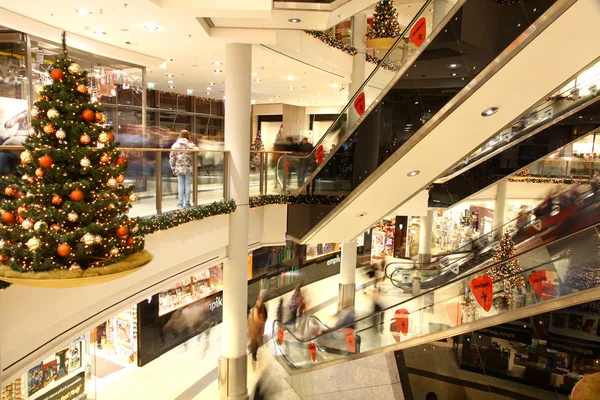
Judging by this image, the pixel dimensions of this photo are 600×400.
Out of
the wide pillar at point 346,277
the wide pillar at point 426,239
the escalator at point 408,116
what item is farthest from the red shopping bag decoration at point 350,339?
the wide pillar at point 426,239

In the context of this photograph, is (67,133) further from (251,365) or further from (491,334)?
(251,365)

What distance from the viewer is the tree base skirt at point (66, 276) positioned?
2.87 meters

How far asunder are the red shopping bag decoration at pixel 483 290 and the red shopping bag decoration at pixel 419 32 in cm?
354

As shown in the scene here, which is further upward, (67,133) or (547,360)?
(67,133)

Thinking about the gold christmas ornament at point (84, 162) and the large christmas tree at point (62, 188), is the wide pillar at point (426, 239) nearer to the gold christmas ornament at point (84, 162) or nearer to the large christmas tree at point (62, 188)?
the large christmas tree at point (62, 188)

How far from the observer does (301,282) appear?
15383 mm

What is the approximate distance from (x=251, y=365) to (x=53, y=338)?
6.04 metres

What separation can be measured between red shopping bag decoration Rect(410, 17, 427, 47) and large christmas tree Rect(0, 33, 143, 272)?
3789 millimetres

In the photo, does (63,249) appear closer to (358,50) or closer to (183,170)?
(183,170)

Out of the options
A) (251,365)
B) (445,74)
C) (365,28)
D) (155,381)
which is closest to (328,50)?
(365,28)

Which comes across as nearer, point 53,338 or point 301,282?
point 53,338

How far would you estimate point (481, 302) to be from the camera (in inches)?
244

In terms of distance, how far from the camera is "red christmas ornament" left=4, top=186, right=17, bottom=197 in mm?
3000

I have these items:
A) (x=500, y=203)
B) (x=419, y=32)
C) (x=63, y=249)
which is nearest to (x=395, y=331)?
(x=419, y=32)
